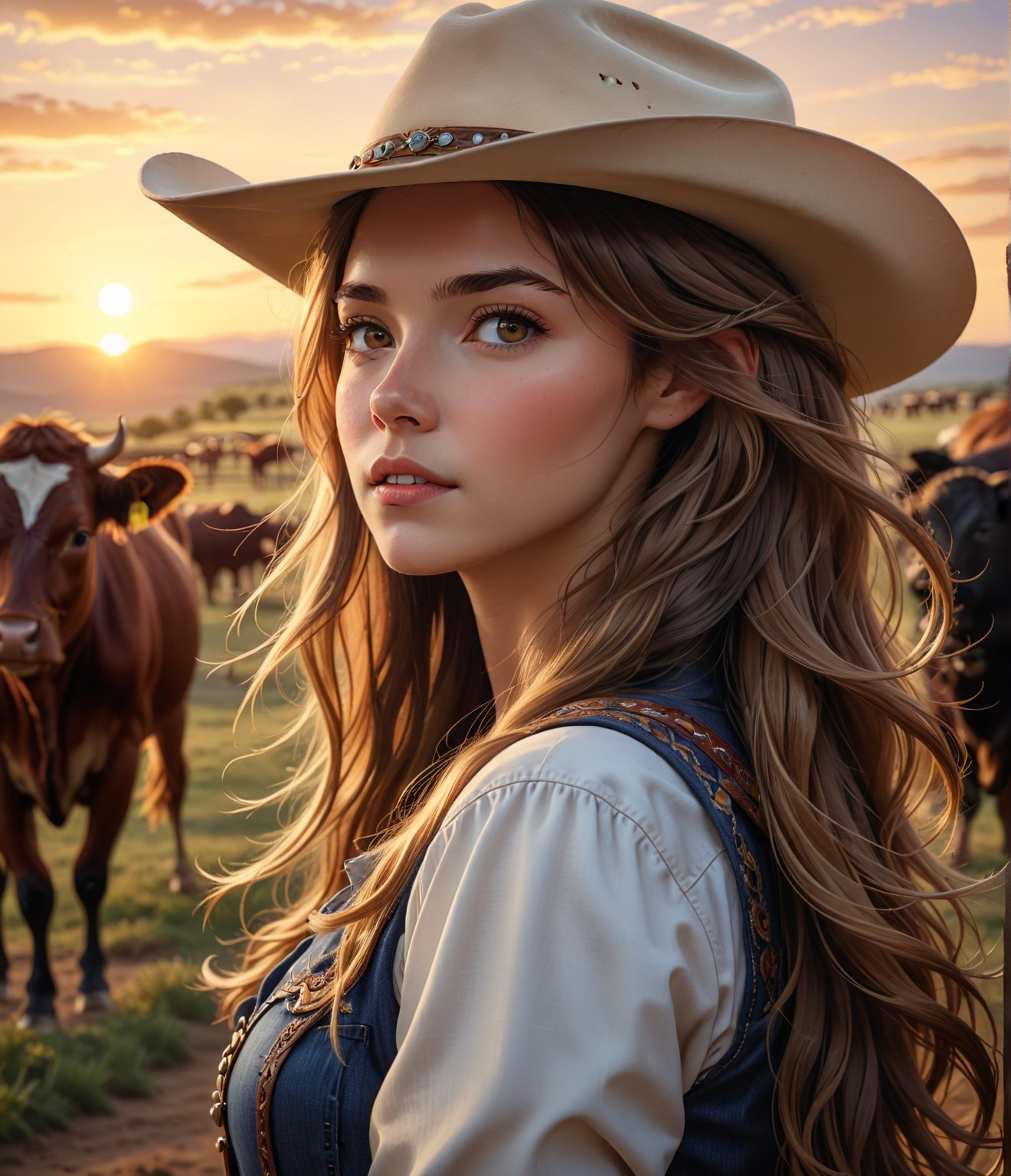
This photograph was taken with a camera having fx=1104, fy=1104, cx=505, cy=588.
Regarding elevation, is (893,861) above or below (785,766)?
below

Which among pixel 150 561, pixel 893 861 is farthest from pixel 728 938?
pixel 150 561

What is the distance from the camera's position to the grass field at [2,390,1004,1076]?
3664mm

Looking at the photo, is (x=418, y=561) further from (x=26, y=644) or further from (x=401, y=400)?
(x=26, y=644)

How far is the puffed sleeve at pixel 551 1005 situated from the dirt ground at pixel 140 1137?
83.3 inches

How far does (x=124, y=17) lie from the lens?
3.07 metres

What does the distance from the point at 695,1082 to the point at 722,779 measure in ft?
0.96

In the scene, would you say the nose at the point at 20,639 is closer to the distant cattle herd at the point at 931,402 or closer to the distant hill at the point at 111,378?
the distant hill at the point at 111,378

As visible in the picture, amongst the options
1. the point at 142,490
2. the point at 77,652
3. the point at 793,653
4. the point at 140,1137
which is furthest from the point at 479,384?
the point at 140,1137

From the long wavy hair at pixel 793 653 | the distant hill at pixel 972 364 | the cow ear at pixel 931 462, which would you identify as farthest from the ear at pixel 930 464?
the long wavy hair at pixel 793 653

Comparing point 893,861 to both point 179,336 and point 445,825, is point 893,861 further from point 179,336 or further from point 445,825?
point 179,336

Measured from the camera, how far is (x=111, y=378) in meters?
3.40

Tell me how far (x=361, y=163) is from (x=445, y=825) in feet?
2.85

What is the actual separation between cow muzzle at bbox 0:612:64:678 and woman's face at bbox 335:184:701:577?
65.3 inches

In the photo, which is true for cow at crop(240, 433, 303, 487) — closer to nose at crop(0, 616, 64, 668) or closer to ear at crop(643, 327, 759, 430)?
nose at crop(0, 616, 64, 668)
